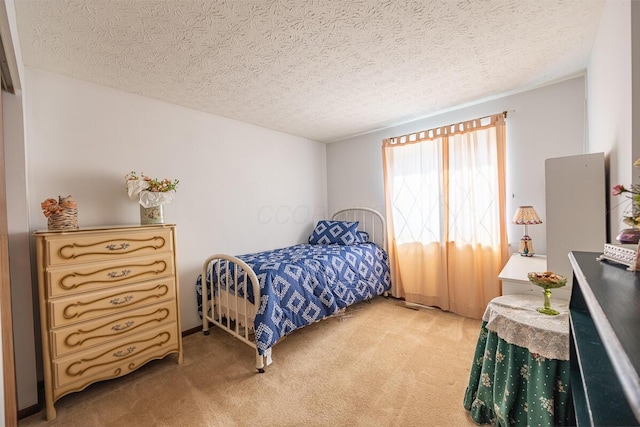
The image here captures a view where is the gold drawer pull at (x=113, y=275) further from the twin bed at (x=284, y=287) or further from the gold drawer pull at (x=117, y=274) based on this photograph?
the twin bed at (x=284, y=287)

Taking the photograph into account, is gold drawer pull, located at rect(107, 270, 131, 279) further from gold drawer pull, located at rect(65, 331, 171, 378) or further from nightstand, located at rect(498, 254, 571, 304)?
nightstand, located at rect(498, 254, 571, 304)

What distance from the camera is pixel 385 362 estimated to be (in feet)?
6.75

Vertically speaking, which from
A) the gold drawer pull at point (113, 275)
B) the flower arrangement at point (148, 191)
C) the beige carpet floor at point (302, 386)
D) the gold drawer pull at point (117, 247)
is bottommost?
the beige carpet floor at point (302, 386)

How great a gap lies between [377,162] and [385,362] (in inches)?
97.9

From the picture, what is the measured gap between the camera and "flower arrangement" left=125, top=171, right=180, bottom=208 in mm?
2076

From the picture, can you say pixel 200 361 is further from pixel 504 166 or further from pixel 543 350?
pixel 504 166

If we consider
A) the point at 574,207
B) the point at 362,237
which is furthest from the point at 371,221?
the point at 574,207

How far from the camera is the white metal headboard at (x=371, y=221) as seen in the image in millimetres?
3562

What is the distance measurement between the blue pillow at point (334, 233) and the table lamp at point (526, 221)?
176 centimetres

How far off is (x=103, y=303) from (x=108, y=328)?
180mm

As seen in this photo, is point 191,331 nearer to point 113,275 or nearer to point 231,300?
point 231,300

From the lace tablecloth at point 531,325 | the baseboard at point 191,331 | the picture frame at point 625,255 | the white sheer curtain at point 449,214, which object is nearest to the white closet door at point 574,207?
the lace tablecloth at point 531,325

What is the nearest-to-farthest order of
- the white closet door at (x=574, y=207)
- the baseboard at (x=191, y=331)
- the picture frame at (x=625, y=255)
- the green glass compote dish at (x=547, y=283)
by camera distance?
the picture frame at (x=625, y=255), the green glass compote dish at (x=547, y=283), the white closet door at (x=574, y=207), the baseboard at (x=191, y=331)

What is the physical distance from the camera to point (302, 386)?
181cm
